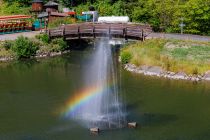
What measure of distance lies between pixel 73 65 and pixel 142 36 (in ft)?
31.1

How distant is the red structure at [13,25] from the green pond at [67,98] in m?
11.3

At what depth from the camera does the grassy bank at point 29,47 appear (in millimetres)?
61403

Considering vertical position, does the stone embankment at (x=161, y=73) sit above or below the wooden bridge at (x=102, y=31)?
below

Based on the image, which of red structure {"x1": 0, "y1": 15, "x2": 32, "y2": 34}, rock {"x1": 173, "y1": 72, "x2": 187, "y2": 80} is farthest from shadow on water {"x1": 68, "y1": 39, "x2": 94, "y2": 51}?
rock {"x1": 173, "y1": 72, "x2": 187, "y2": 80}

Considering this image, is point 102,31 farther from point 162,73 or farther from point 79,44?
point 162,73

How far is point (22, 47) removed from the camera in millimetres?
61250

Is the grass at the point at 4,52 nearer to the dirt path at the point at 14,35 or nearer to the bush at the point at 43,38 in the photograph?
the dirt path at the point at 14,35

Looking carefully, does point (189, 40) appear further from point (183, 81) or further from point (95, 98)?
point (95, 98)

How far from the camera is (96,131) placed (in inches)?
1452

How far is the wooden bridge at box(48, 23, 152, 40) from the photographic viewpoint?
6138 centimetres

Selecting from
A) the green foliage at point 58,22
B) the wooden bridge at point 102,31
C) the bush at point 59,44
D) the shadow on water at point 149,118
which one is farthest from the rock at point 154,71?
the green foliage at point 58,22

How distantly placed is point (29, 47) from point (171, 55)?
731 inches

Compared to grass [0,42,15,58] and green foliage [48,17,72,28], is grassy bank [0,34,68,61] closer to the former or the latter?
grass [0,42,15,58]

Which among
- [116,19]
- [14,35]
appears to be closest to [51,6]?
[14,35]
